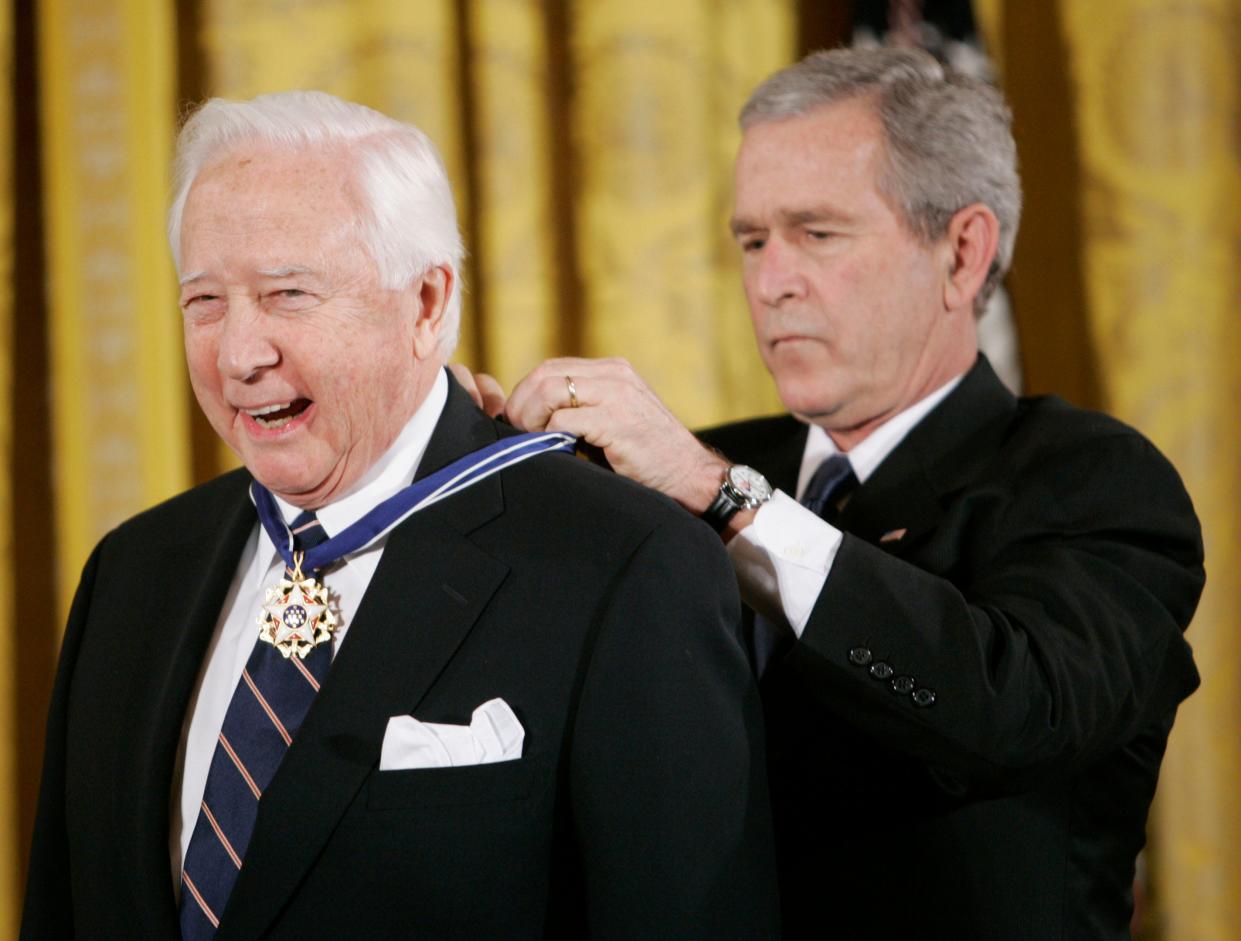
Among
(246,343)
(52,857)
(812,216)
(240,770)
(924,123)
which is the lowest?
(52,857)

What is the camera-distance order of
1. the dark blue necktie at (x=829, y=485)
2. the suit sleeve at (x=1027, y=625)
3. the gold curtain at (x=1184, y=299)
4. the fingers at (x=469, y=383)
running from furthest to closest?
the gold curtain at (x=1184, y=299) → the dark blue necktie at (x=829, y=485) → the fingers at (x=469, y=383) → the suit sleeve at (x=1027, y=625)

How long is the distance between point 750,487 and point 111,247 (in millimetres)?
1391

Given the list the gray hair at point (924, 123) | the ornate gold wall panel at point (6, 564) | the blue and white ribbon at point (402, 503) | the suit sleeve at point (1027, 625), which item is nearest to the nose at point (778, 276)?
the gray hair at point (924, 123)

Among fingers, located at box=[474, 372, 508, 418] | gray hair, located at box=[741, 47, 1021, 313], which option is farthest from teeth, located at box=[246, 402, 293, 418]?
gray hair, located at box=[741, 47, 1021, 313]

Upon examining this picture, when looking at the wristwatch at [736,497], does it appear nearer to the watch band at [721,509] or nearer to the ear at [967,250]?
the watch band at [721,509]

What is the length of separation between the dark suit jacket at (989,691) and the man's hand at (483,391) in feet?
1.23

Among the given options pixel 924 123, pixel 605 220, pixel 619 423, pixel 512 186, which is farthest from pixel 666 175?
pixel 619 423

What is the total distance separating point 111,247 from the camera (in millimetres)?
2301

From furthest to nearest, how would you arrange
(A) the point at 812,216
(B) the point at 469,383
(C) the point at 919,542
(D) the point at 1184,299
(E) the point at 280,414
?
1. (D) the point at 1184,299
2. (A) the point at 812,216
3. (C) the point at 919,542
4. (B) the point at 469,383
5. (E) the point at 280,414

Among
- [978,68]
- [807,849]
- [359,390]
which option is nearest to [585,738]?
[359,390]

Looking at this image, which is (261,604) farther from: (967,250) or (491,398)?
(967,250)

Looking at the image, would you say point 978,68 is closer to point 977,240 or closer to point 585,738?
point 977,240

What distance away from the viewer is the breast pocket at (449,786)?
1.02 metres

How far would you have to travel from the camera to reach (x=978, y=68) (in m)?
2.13
